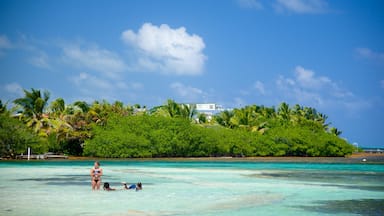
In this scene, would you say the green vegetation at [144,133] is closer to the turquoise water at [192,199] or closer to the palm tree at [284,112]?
the palm tree at [284,112]

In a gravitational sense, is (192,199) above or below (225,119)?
below

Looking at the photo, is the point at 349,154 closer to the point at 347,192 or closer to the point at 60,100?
the point at 60,100

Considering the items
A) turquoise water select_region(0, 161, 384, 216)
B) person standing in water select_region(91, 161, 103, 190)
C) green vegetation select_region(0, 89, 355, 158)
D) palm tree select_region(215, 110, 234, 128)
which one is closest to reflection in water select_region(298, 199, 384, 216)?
turquoise water select_region(0, 161, 384, 216)

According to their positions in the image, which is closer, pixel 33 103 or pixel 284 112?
pixel 33 103

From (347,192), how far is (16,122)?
115ft

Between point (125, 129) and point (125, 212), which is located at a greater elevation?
point (125, 129)

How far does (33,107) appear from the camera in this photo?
51094 mm

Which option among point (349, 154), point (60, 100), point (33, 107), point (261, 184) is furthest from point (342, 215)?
point (349, 154)

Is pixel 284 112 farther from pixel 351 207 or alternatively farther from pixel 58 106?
pixel 351 207

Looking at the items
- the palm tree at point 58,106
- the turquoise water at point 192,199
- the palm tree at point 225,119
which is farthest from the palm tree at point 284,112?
the turquoise water at point 192,199

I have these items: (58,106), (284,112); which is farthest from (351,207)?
(284,112)

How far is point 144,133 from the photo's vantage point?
52.1 meters

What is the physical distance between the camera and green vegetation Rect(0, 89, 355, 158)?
163 ft

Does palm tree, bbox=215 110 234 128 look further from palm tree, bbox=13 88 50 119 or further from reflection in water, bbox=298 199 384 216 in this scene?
reflection in water, bbox=298 199 384 216
